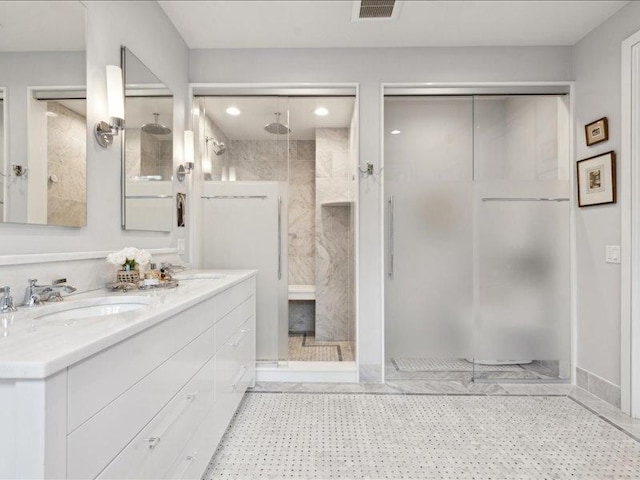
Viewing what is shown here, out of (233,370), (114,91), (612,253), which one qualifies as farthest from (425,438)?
(114,91)

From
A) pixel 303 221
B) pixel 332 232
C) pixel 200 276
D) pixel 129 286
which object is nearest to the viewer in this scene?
pixel 129 286

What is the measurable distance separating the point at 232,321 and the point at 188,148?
1412 millimetres

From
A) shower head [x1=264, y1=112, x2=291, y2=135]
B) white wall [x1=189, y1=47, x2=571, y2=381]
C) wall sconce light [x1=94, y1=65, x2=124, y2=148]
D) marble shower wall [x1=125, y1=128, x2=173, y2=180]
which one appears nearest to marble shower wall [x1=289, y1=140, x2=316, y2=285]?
shower head [x1=264, y1=112, x2=291, y2=135]

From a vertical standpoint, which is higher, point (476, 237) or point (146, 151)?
point (146, 151)

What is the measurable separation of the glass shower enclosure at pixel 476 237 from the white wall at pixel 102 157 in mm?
1774

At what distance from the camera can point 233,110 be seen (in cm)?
283

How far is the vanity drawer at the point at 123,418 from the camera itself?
Result: 720 mm

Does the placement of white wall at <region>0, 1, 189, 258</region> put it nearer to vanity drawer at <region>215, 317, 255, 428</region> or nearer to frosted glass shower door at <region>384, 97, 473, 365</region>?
vanity drawer at <region>215, 317, 255, 428</region>

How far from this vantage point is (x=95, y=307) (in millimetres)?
1333

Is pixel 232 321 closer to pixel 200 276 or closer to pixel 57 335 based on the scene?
pixel 200 276

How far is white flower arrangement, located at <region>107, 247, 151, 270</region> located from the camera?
158cm

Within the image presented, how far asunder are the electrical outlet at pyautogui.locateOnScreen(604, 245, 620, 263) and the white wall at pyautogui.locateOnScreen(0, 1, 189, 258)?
3037 mm

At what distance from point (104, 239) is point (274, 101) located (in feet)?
5.80

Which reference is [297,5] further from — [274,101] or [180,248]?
[180,248]
